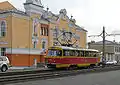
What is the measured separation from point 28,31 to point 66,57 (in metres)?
18.2

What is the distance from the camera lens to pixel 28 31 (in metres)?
51.6

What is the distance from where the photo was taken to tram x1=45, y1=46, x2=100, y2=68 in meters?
34.2

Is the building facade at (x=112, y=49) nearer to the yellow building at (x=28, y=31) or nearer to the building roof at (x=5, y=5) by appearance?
the yellow building at (x=28, y=31)

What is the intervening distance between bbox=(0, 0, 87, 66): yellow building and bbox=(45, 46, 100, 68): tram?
1369 centimetres

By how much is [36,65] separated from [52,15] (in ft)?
38.8

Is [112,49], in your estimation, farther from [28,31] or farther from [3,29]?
[3,29]

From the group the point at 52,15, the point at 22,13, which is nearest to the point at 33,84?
the point at 22,13

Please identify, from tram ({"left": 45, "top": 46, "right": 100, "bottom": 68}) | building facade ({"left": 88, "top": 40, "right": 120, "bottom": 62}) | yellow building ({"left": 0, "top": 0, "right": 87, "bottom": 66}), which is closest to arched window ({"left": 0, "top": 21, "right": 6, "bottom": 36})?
yellow building ({"left": 0, "top": 0, "right": 87, "bottom": 66})

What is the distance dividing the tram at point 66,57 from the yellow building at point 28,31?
13.7 m

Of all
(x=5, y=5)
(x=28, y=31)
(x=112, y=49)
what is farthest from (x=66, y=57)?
(x=112, y=49)

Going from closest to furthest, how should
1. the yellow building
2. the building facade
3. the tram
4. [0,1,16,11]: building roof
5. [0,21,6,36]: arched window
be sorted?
the tram, the yellow building, [0,21,6,36]: arched window, [0,1,16,11]: building roof, the building facade

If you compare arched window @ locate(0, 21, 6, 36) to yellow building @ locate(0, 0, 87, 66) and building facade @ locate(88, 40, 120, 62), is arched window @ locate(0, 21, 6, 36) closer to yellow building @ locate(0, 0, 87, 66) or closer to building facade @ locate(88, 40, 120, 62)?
yellow building @ locate(0, 0, 87, 66)

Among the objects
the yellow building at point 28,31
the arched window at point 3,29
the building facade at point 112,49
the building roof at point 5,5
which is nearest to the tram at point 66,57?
the yellow building at point 28,31

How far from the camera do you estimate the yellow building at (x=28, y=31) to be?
4819 cm
